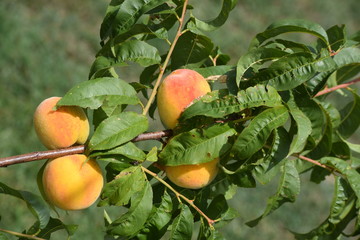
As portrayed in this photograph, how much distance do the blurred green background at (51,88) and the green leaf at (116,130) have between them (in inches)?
Answer: 61.9

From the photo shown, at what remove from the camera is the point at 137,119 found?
99 centimetres

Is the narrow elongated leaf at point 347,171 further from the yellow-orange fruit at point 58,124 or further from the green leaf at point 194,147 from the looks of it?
the yellow-orange fruit at point 58,124

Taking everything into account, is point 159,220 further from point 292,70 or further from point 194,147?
point 292,70

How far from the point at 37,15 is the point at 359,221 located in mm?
2848

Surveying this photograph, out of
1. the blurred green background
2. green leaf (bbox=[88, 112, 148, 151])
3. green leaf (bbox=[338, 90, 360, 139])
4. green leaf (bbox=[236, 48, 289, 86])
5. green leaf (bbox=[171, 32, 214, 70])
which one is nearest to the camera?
green leaf (bbox=[88, 112, 148, 151])

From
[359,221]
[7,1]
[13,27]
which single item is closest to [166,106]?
[359,221]

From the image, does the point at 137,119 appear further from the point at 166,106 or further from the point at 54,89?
the point at 54,89

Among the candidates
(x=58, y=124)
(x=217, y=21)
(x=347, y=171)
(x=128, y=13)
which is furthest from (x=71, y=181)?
(x=347, y=171)

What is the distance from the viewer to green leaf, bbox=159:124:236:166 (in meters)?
0.98

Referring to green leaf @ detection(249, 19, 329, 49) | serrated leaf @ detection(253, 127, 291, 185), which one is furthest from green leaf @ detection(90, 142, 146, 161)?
green leaf @ detection(249, 19, 329, 49)

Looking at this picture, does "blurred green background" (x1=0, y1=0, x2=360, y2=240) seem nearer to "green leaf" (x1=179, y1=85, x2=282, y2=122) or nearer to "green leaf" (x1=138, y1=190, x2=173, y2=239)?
"green leaf" (x1=138, y1=190, x2=173, y2=239)

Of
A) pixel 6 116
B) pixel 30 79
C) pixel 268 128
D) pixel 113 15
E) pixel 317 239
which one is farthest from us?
pixel 30 79

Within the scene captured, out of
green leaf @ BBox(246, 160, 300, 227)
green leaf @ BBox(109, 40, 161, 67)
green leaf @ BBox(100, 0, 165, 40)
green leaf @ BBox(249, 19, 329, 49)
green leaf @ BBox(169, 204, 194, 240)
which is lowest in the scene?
green leaf @ BBox(169, 204, 194, 240)

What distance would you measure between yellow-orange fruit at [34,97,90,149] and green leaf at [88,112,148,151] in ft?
0.35
